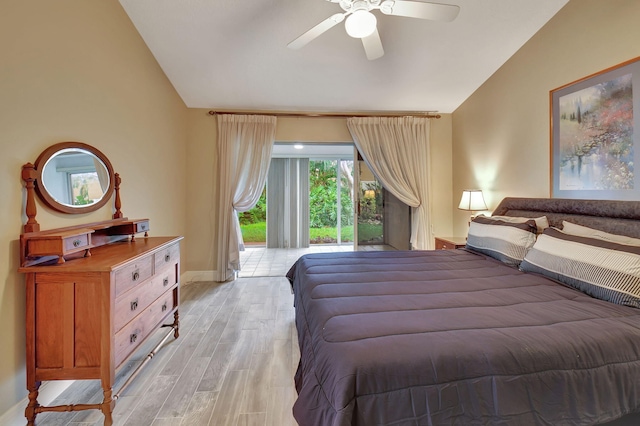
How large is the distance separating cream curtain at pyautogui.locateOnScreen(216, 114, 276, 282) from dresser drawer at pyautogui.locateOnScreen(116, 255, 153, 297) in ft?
6.14

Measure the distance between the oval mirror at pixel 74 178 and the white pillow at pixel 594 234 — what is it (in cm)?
350

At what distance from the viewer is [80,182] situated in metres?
1.93

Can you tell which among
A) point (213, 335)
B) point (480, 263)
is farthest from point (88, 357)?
Result: point (480, 263)

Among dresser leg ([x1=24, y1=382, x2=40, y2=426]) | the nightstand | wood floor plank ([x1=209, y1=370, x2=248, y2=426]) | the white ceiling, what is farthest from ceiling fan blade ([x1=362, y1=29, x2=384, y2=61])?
dresser leg ([x1=24, y1=382, x2=40, y2=426])

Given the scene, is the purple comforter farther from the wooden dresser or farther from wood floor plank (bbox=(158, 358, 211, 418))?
the wooden dresser

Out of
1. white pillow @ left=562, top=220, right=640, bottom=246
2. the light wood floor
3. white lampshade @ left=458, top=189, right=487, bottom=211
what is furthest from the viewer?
white lampshade @ left=458, top=189, right=487, bottom=211

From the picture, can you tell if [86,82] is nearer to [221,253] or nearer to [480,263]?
[221,253]

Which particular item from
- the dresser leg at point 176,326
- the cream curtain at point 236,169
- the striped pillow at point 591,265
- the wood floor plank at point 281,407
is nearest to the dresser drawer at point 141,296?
the dresser leg at point 176,326

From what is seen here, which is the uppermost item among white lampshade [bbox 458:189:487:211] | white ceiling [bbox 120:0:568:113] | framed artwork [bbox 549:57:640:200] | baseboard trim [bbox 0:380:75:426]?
white ceiling [bbox 120:0:568:113]

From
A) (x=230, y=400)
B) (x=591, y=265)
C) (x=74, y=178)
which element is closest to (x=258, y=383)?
(x=230, y=400)

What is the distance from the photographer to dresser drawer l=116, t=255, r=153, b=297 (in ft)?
4.96

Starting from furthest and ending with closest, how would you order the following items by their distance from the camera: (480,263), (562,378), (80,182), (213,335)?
(213,335), (480,263), (80,182), (562,378)

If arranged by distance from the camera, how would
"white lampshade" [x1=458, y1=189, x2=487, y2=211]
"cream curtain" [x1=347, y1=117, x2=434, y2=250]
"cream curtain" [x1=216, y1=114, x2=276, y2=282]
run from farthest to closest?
"cream curtain" [x1=347, y1=117, x2=434, y2=250] → "cream curtain" [x1=216, y1=114, x2=276, y2=282] → "white lampshade" [x1=458, y1=189, x2=487, y2=211]

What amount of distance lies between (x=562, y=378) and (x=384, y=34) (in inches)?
115
